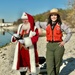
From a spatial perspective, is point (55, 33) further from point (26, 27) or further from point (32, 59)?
point (32, 59)

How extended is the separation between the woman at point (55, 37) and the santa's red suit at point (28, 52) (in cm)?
35

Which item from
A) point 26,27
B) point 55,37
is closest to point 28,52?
point 26,27

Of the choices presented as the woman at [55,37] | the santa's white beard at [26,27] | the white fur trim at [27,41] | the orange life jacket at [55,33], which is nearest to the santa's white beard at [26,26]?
the santa's white beard at [26,27]

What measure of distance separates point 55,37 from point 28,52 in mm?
809

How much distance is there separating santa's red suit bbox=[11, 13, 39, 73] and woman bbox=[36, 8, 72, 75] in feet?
1.15

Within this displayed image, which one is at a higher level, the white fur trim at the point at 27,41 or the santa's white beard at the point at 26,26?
the santa's white beard at the point at 26,26

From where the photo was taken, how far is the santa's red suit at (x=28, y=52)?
8.13 meters

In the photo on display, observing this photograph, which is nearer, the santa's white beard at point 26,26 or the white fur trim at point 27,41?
the white fur trim at point 27,41

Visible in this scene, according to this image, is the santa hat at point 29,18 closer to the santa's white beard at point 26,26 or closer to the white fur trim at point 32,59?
the santa's white beard at point 26,26

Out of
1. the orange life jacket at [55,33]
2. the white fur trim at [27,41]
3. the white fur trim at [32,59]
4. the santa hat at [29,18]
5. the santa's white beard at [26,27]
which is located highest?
the santa hat at [29,18]

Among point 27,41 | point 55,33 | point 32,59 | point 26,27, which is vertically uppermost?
point 26,27

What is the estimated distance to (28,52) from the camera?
27.0 feet

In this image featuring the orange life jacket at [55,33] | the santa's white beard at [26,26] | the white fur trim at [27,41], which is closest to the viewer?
the orange life jacket at [55,33]

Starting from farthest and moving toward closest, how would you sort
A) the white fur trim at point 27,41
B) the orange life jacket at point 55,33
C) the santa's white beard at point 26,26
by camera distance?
the santa's white beard at point 26,26 → the white fur trim at point 27,41 → the orange life jacket at point 55,33
